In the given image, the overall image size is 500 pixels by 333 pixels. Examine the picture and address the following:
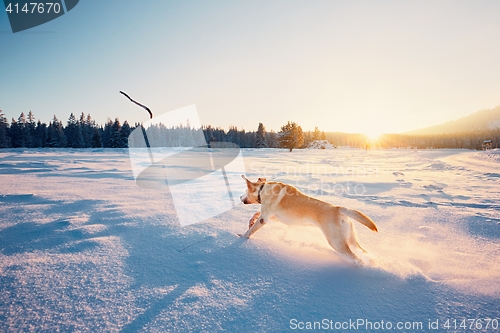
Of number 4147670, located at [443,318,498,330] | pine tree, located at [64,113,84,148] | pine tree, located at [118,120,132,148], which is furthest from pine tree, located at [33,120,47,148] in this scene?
number 4147670, located at [443,318,498,330]

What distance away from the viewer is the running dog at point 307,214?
247 cm

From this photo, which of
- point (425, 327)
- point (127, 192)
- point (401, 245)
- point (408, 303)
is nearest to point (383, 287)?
point (408, 303)

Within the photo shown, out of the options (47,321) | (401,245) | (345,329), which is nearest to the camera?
(47,321)

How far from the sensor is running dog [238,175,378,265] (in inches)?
97.4

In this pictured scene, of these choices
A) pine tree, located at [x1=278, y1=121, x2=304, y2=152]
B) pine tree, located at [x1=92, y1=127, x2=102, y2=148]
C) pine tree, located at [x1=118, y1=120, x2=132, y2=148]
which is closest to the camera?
pine tree, located at [x1=118, y1=120, x2=132, y2=148]

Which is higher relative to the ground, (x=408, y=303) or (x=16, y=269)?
(x=16, y=269)

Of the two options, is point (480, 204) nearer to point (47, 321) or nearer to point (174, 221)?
point (174, 221)

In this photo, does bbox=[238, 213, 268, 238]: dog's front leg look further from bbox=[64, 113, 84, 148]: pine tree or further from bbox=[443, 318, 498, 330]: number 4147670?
bbox=[64, 113, 84, 148]: pine tree

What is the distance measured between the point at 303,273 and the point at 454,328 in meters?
1.12

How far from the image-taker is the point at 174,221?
11.1 ft

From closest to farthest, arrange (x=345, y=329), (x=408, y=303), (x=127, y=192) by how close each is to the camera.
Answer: (x=345, y=329)
(x=408, y=303)
(x=127, y=192)

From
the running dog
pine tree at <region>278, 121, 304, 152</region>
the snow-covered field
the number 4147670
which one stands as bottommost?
the number 4147670

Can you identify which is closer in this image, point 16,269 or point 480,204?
point 16,269

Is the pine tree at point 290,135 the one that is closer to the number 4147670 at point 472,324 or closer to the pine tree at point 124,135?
the pine tree at point 124,135
